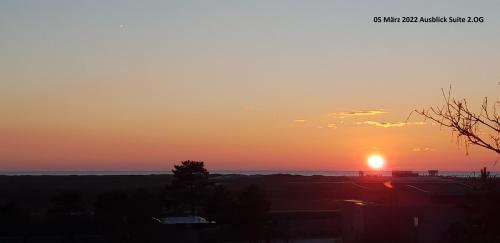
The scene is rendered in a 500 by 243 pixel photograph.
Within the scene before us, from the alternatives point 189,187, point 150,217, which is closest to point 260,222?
point 150,217

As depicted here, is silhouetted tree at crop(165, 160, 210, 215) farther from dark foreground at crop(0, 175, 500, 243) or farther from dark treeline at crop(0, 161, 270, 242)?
dark foreground at crop(0, 175, 500, 243)

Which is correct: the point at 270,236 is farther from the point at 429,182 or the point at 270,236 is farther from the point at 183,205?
the point at 183,205

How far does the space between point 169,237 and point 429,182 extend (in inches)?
525

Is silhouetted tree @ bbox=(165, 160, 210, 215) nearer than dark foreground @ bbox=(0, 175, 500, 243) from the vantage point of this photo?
No

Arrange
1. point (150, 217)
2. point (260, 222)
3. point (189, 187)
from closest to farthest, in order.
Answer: point (150, 217) < point (260, 222) < point (189, 187)

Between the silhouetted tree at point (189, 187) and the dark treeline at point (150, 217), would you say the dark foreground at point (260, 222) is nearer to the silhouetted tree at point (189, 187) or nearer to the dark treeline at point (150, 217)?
the dark treeline at point (150, 217)

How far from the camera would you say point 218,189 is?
46.7m

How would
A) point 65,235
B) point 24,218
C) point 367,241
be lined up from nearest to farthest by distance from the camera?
point 367,241 → point 65,235 → point 24,218

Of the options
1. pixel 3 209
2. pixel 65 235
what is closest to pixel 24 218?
pixel 3 209

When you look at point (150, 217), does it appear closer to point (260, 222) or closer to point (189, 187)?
point (260, 222)

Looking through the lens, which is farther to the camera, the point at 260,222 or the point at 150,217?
the point at 260,222

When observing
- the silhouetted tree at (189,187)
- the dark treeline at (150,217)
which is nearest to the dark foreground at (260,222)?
the dark treeline at (150,217)

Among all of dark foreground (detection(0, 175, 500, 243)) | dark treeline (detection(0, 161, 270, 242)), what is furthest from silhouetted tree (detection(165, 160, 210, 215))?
dark foreground (detection(0, 175, 500, 243))

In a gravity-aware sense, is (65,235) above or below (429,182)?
below
